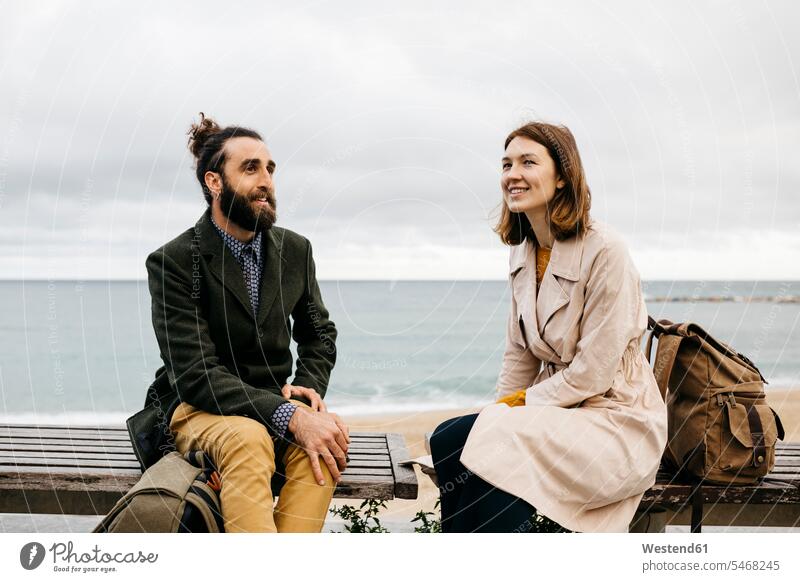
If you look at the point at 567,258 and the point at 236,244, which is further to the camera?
the point at 236,244

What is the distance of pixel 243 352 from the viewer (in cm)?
344

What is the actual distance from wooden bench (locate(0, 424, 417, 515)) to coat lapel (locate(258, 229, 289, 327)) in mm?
846

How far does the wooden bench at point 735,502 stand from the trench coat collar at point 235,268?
6.37 ft

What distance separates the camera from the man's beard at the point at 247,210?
11.3ft

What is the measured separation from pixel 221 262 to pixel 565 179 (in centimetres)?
161

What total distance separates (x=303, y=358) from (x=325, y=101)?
1.64 meters

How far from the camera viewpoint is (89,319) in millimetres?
45125

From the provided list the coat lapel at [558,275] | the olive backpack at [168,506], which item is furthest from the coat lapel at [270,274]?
the coat lapel at [558,275]

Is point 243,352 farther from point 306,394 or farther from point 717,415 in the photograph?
point 717,415

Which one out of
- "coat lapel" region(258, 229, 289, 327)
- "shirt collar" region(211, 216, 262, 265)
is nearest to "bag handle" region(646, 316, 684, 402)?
"coat lapel" region(258, 229, 289, 327)

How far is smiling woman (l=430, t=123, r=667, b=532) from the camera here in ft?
9.91

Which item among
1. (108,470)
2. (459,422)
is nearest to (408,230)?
(459,422)

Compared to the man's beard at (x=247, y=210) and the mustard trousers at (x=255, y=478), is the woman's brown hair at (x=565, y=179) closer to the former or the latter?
the man's beard at (x=247, y=210)

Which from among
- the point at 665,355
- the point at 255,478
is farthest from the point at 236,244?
the point at 665,355
